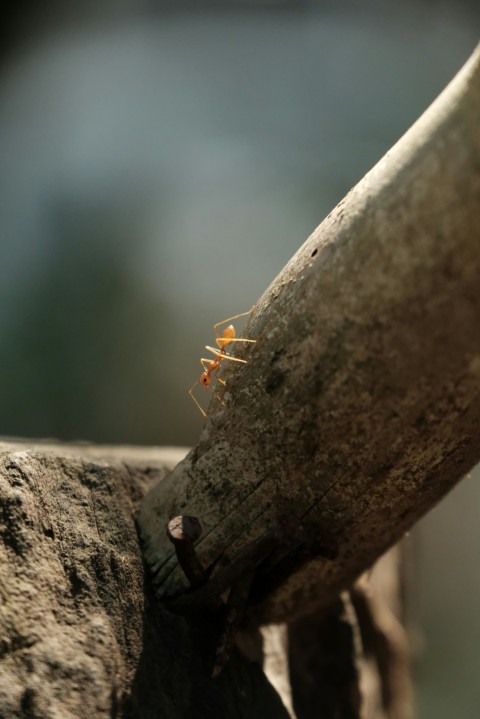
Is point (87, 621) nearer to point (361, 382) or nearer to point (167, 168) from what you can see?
point (361, 382)

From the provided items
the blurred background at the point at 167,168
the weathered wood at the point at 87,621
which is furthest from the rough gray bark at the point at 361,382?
the blurred background at the point at 167,168

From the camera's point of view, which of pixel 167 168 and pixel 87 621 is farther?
pixel 167 168

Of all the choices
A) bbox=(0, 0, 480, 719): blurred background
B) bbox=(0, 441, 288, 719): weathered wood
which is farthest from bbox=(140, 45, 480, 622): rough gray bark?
bbox=(0, 0, 480, 719): blurred background

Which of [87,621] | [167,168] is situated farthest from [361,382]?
[167,168]

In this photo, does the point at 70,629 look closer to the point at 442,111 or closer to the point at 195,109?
the point at 442,111

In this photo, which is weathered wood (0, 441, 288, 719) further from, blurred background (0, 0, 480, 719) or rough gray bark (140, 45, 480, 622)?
blurred background (0, 0, 480, 719)

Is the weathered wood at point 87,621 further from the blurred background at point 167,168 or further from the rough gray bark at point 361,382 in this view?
the blurred background at point 167,168
